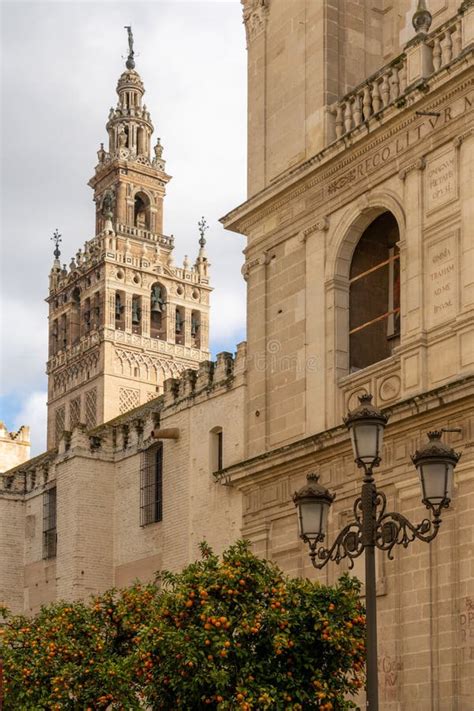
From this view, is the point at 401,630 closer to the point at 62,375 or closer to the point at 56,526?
the point at 56,526

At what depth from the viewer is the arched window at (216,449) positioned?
31500mm

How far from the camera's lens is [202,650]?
19.0 meters

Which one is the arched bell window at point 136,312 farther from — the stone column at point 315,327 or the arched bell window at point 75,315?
the stone column at point 315,327

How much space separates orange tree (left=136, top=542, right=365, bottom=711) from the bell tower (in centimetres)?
6069

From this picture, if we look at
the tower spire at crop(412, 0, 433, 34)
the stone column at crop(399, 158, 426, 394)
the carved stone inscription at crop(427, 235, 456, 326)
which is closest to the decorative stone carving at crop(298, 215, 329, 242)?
the stone column at crop(399, 158, 426, 394)

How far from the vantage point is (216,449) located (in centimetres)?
3181

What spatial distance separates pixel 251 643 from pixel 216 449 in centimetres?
1273

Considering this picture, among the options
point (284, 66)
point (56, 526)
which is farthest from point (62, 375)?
point (284, 66)

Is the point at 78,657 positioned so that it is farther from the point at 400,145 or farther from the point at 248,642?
the point at 400,145

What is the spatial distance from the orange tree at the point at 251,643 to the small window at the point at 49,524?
19878mm

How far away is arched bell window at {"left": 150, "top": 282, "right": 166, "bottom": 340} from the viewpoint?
83.4 meters

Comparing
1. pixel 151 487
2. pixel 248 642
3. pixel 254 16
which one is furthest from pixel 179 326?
pixel 248 642

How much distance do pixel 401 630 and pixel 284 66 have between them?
10428 millimetres

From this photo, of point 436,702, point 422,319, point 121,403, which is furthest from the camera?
point 121,403
